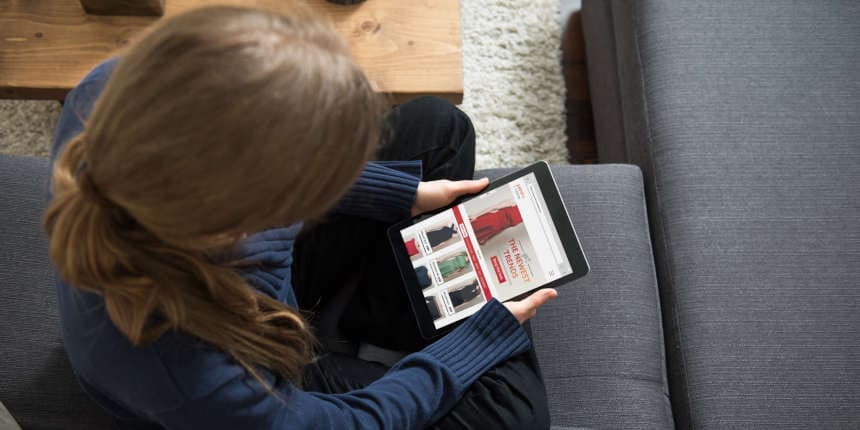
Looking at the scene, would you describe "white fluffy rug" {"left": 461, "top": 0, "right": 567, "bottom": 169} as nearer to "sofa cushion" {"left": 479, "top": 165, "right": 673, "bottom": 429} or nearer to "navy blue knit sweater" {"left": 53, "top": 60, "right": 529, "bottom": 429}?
"sofa cushion" {"left": 479, "top": 165, "right": 673, "bottom": 429}

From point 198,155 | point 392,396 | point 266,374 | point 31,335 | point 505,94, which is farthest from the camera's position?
point 505,94

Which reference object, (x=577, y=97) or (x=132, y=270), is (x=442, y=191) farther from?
(x=577, y=97)

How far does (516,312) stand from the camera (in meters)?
0.86

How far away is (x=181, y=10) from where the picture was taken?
3.38ft

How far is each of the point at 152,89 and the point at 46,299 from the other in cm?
58

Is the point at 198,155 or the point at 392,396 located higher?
the point at 198,155

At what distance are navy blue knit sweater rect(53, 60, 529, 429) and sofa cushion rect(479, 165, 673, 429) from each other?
132 mm

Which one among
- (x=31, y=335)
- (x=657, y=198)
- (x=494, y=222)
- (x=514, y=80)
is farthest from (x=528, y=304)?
(x=514, y=80)

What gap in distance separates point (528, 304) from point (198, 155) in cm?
54

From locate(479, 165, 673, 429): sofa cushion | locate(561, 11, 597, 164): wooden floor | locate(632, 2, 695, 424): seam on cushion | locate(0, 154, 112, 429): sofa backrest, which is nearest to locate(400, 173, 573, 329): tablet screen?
locate(479, 165, 673, 429): sofa cushion

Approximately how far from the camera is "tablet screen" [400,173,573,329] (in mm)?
907

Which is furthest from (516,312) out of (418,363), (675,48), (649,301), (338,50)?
(675,48)

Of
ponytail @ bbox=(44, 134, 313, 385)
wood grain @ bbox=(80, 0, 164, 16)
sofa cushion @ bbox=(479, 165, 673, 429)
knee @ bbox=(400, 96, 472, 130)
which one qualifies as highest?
wood grain @ bbox=(80, 0, 164, 16)

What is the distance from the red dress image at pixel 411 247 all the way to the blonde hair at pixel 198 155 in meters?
0.39
